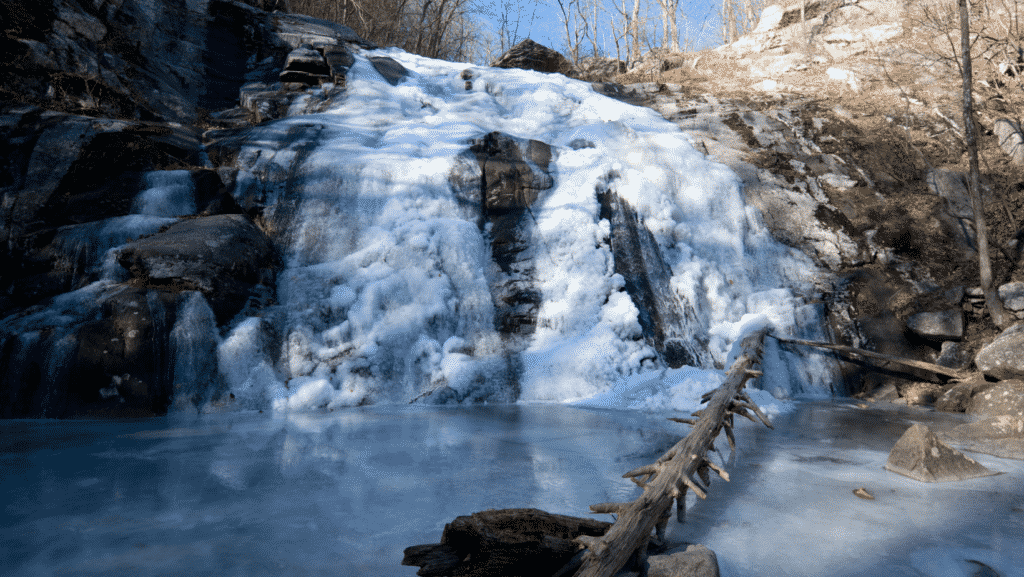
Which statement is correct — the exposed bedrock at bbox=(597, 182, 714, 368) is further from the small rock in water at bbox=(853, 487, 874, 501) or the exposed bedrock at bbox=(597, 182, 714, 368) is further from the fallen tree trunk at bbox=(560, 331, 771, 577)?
the small rock in water at bbox=(853, 487, 874, 501)

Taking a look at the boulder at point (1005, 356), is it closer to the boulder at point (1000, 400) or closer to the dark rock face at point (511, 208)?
the boulder at point (1000, 400)

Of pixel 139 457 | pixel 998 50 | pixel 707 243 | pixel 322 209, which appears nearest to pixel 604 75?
pixel 998 50

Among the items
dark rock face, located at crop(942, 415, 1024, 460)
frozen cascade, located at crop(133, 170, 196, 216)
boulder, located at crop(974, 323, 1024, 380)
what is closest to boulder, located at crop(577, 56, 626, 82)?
frozen cascade, located at crop(133, 170, 196, 216)

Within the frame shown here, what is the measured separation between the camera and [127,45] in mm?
8633

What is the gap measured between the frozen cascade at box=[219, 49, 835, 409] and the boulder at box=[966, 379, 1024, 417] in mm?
1372

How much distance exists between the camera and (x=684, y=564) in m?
1.66

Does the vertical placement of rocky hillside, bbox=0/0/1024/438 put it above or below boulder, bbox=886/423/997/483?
above

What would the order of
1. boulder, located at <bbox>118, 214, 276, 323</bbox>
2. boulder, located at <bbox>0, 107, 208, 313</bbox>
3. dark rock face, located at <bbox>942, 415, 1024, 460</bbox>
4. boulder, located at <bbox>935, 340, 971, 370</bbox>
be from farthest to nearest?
boulder, located at <bbox>935, 340, 971, 370</bbox> → boulder, located at <bbox>0, 107, 208, 313</bbox> → boulder, located at <bbox>118, 214, 276, 323</bbox> → dark rock face, located at <bbox>942, 415, 1024, 460</bbox>

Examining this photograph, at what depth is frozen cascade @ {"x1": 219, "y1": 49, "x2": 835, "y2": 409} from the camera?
5371 millimetres

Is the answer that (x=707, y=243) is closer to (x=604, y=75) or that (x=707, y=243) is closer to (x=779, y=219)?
(x=779, y=219)

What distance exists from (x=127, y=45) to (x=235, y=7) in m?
2.92

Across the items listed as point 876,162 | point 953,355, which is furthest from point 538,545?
point 876,162

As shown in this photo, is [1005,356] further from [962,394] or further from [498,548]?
[498,548]

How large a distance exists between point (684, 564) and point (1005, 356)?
5680mm
